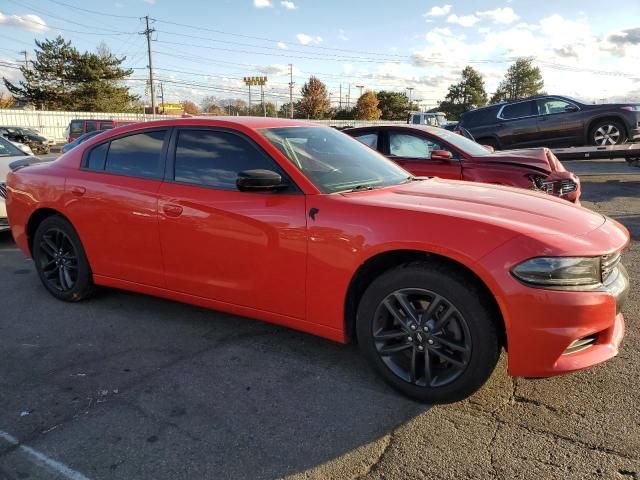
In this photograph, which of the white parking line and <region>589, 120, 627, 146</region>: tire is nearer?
the white parking line

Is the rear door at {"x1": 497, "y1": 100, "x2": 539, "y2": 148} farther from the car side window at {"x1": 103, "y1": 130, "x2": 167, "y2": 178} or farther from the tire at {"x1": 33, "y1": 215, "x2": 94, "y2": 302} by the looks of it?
the tire at {"x1": 33, "y1": 215, "x2": 94, "y2": 302}

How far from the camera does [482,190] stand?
358 cm

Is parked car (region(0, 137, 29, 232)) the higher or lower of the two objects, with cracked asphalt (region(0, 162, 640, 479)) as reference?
higher

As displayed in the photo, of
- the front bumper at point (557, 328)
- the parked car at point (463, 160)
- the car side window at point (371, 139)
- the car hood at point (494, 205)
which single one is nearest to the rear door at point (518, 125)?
the parked car at point (463, 160)

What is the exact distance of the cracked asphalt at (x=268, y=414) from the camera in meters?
2.36

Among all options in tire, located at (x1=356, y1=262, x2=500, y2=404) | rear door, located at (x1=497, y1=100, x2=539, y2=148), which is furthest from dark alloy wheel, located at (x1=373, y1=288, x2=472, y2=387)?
rear door, located at (x1=497, y1=100, x2=539, y2=148)

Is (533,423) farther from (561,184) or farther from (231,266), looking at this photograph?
(561,184)

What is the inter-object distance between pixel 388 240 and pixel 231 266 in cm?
116

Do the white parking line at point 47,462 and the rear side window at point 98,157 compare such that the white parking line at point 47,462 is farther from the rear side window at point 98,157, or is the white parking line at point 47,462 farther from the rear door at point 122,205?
the rear side window at point 98,157

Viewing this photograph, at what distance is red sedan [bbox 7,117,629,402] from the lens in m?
2.56

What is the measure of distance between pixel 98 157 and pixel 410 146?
4.58 meters

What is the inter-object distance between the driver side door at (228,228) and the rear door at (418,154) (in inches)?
160

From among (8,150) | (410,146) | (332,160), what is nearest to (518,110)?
(410,146)

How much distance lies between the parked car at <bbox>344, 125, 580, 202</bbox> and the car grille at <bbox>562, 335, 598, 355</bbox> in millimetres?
4343
